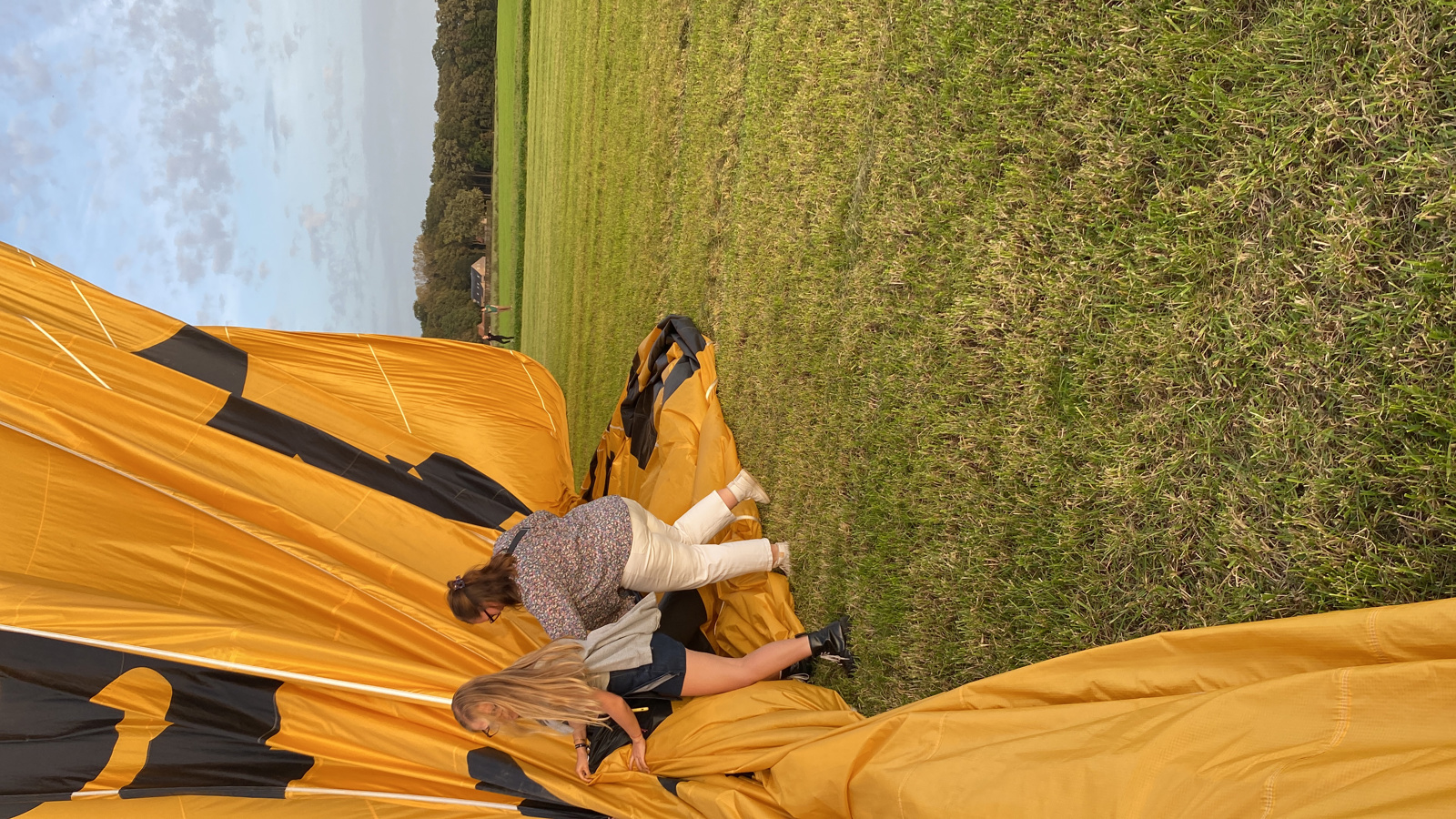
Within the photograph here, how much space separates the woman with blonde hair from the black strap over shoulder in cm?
46

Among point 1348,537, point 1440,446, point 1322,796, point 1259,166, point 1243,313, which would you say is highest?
point 1259,166

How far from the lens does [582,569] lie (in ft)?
10.4

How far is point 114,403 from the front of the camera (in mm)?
3287

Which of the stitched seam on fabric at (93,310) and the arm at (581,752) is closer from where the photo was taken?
the arm at (581,752)

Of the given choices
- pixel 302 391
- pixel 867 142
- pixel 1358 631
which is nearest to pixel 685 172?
pixel 867 142

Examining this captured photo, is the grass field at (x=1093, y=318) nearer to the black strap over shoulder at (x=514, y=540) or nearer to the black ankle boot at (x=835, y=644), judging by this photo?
the black ankle boot at (x=835, y=644)

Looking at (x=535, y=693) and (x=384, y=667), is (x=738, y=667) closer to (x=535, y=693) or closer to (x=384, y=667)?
(x=535, y=693)

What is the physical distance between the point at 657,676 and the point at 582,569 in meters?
0.53

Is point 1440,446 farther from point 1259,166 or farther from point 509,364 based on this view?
point 509,364

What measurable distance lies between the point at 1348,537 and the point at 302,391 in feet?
14.5

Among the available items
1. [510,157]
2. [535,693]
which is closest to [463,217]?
[510,157]

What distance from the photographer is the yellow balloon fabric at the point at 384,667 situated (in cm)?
156

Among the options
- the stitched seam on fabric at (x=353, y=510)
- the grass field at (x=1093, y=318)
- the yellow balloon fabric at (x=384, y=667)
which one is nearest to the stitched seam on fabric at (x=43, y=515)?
the yellow balloon fabric at (x=384, y=667)

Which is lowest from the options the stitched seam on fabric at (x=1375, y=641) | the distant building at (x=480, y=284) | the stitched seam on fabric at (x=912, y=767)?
the stitched seam on fabric at (x=912, y=767)
